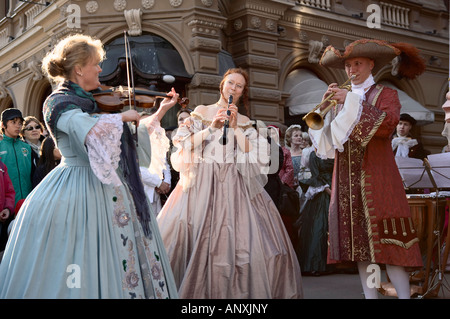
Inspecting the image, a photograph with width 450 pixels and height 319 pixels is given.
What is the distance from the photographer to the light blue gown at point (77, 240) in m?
2.60

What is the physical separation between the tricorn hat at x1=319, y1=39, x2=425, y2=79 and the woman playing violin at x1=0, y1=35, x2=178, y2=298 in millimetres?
1618

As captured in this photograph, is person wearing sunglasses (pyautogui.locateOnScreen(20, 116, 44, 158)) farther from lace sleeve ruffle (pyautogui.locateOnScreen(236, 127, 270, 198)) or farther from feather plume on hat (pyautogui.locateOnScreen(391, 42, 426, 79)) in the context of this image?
feather plume on hat (pyautogui.locateOnScreen(391, 42, 426, 79))

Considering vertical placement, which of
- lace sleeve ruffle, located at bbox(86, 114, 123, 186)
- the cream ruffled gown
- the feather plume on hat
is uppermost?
the feather plume on hat

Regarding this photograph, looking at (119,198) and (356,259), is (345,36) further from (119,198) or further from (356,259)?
(119,198)

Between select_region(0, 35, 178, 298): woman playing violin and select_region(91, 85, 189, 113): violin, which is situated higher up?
select_region(91, 85, 189, 113): violin

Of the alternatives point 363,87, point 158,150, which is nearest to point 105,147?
point 158,150

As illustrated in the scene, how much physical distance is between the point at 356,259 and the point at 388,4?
34.4 feet

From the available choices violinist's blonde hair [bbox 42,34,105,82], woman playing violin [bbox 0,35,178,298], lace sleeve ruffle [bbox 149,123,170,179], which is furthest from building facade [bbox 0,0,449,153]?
woman playing violin [bbox 0,35,178,298]

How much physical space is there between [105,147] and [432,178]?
2.63 metres

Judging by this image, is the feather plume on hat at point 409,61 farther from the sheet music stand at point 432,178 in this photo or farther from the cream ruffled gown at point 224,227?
the cream ruffled gown at point 224,227

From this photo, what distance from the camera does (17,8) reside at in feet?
43.1

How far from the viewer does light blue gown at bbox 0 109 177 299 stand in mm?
2598

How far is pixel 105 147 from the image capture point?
2.70 m

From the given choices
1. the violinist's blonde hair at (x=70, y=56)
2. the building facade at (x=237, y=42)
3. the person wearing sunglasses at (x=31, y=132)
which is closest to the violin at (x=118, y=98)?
the violinist's blonde hair at (x=70, y=56)
